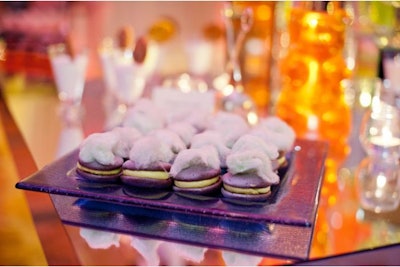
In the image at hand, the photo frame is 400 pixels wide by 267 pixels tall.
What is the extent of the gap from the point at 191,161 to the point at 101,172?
0.11 meters

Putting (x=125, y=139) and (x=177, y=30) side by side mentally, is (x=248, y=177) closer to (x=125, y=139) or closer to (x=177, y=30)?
(x=125, y=139)

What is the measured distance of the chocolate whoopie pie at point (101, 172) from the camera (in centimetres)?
69

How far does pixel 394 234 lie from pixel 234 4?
28.1 inches

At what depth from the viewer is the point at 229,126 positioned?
79 centimetres

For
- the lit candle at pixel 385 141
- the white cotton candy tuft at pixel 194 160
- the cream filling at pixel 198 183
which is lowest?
the lit candle at pixel 385 141

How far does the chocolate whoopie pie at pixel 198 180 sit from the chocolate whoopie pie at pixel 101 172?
0.07m

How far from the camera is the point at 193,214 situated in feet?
2.11

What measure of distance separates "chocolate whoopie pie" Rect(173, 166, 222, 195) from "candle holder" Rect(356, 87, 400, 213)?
10.4 inches

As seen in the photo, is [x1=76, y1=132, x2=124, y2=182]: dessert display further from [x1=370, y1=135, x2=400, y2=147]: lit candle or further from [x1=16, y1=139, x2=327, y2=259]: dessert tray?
[x1=370, y1=135, x2=400, y2=147]: lit candle

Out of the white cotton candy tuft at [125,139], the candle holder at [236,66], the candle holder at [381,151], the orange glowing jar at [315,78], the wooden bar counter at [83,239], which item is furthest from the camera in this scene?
the candle holder at [236,66]

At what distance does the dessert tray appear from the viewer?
60cm

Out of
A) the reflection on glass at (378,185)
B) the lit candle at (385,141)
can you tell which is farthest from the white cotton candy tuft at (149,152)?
the lit candle at (385,141)

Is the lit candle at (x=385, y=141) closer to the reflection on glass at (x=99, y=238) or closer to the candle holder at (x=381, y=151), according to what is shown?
the candle holder at (x=381, y=151)

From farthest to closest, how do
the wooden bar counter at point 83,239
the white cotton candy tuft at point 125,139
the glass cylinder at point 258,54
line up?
the glass cylinder at point 258,54 < the white cotton candy tuft at point 125,139 < the wooden bar counter at point 83,239
